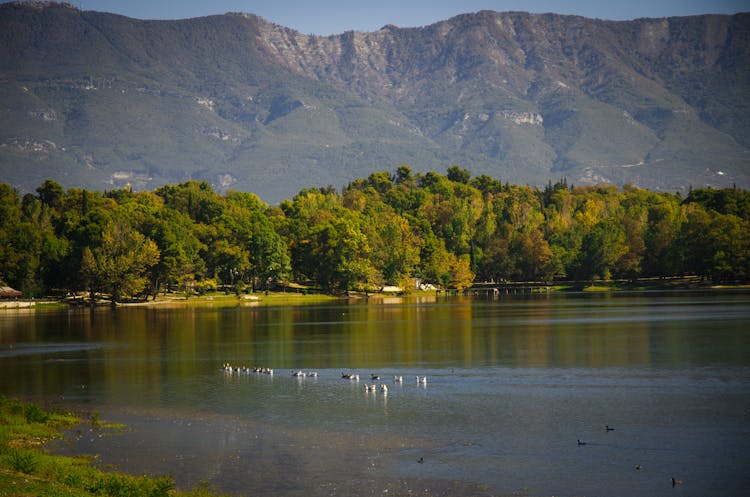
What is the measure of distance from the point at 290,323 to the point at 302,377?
4761 cm

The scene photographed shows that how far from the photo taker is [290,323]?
339ft

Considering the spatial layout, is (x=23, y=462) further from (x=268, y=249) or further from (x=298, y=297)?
(x=298, y=297)

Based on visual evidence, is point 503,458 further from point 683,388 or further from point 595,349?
point 595,349

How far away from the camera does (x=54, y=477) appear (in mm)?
28172

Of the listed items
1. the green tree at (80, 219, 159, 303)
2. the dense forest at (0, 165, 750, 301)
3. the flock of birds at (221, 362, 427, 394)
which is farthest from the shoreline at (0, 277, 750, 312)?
the flock of birds at (221, 362, 427, 394)

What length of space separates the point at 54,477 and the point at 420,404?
21.0 meters

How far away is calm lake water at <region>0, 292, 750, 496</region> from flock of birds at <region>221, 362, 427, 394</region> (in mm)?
524

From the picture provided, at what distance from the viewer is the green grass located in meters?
26.0

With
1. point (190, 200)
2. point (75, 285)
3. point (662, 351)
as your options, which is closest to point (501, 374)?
point (662, 351)

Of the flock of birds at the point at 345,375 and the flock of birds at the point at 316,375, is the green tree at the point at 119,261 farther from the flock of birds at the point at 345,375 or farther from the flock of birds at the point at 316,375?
the flock of birds at the point at 345,375

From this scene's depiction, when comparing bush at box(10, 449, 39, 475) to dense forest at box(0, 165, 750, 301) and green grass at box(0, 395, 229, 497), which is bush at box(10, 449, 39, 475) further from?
dense forest at box(0, 165, 750, 301)

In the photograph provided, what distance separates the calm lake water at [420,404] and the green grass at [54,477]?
5.51ft

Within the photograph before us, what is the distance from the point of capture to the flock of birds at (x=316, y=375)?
50.2 metres

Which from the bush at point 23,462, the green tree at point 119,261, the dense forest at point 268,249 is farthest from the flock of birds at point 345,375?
the dense forest at point 268,249
